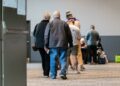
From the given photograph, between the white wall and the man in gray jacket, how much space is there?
532 inches

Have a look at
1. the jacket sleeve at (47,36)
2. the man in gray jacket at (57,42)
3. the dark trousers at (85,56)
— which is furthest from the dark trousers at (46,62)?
the dark trousers at (85,56)

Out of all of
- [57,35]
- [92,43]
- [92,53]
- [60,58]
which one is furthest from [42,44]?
[92,53]

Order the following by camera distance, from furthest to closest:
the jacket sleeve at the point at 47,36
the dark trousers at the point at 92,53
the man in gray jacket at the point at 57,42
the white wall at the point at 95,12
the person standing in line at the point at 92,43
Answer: the white wall at the point at 95,12, the dark trousers at the point at 92,53, the person standing in line at the point at 92,43, the jacket sleeve at the point at 47,36, the man in gray jacket at the point at 57,42

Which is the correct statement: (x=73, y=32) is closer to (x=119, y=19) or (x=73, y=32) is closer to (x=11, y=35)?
(x=11, y=35)

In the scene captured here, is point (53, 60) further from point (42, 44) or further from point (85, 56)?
point (85, 56)

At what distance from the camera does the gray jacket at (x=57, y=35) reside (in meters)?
11.5

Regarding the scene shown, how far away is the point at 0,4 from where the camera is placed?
4.21 m

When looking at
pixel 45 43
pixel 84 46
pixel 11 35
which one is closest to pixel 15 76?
pixel 11 35

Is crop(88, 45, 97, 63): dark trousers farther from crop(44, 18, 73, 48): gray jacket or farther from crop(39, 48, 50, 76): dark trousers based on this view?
crop(44, 18, 73, 48): gray jacket

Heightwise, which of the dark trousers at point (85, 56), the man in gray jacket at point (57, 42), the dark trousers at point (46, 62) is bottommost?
the dark trousers at point (85, 56)

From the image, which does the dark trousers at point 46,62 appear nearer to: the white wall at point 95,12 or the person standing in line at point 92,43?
the person standing in line at point 92,43

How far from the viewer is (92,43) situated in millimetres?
22141

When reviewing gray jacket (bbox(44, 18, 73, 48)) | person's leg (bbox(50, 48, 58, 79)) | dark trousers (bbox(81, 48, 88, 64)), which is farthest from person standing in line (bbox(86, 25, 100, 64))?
person's leg (bbox(50, 48, 58, 79))

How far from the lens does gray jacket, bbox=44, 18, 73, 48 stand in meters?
11.5
